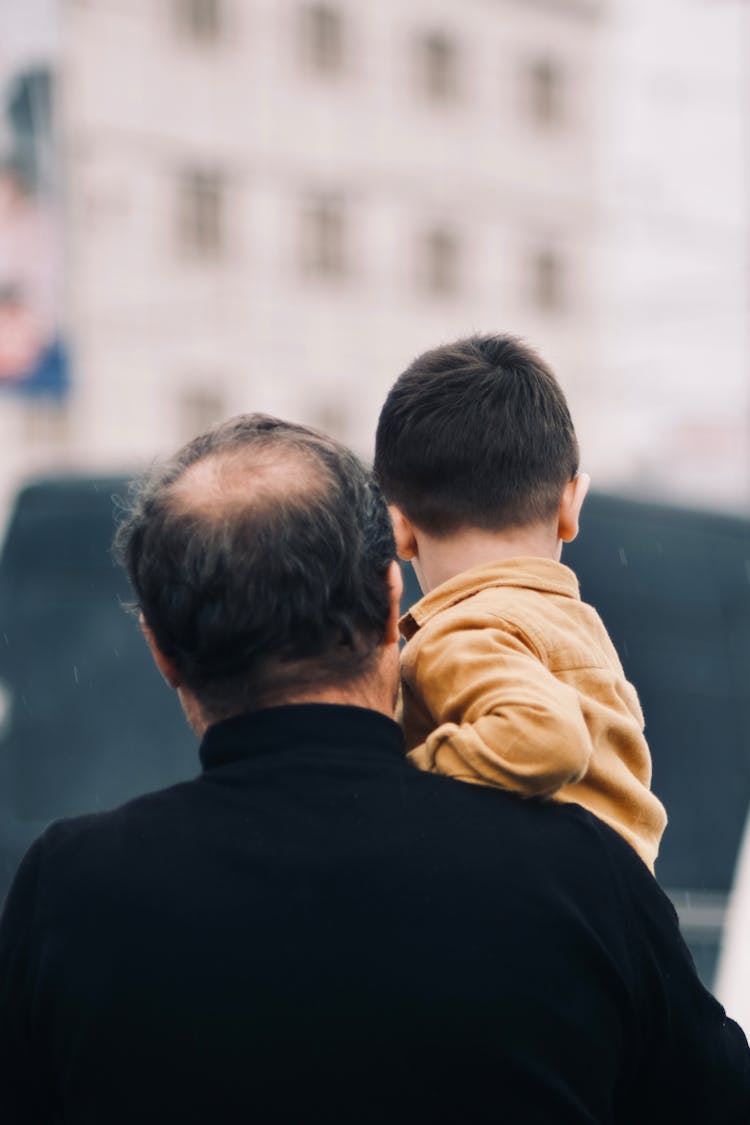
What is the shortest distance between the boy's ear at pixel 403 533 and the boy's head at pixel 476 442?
14mm

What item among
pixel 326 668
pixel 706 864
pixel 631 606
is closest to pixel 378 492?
pixel 326 668

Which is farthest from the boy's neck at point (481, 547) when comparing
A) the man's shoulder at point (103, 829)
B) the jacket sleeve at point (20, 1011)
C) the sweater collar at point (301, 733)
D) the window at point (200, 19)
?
the window at point (200, 19)

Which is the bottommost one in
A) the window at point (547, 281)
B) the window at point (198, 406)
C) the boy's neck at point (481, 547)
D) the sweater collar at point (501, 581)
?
the window at point (198, 406)

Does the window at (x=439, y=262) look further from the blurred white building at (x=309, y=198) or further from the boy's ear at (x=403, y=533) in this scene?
the boy's ear at (x=403, y=533)

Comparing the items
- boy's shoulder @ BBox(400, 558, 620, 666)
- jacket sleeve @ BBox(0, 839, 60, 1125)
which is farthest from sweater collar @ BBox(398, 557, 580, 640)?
jacket sleeve @ BBox(0, 839, 60, 1125)

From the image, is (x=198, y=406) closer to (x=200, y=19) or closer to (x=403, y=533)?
(x=200, y=19)

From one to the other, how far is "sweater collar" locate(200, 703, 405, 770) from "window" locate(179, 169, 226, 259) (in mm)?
21701

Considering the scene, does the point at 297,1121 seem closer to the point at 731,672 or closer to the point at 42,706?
the point at 42,706

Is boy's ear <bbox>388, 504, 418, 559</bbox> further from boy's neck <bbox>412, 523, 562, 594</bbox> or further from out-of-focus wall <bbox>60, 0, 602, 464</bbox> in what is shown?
out-of-focus wall <bbox>60, 0, 602, 464</bbox>

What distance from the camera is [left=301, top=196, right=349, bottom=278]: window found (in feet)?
77.0

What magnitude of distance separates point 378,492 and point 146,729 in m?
1.70

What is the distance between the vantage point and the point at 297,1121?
1.19 m

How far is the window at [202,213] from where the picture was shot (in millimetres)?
22438

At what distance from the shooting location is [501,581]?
4.83 feet
